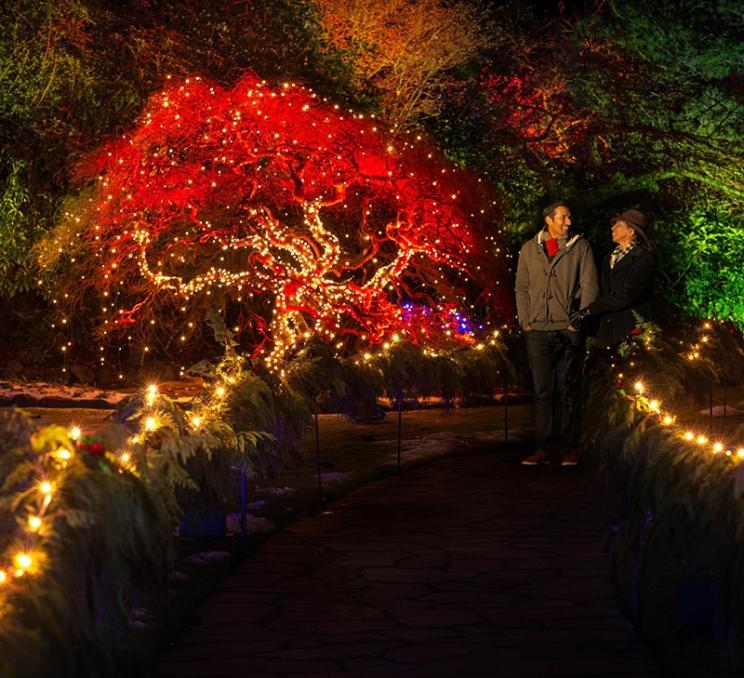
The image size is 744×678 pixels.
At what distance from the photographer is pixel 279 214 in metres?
18.9

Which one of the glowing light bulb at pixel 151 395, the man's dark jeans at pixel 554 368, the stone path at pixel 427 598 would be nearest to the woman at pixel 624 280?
the man's dark jeans at pixel 554 368

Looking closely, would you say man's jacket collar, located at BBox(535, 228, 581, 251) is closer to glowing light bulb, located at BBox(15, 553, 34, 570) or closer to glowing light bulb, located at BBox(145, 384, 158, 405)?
glowing light bulb, located at BBox(145, 384, 158, 405)

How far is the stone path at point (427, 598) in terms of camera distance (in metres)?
6.12

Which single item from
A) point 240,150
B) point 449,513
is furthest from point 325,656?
point 240,150

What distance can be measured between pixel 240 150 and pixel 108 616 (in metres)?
12.1

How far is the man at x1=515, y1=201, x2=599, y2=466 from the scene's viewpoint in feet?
37.4

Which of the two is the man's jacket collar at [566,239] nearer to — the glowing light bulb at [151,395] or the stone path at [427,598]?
the stone path at [427,598]

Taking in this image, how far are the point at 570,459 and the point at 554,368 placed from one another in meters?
0.72

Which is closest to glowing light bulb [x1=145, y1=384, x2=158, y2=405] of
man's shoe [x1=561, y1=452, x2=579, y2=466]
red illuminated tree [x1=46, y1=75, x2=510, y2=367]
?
man's shoe [x1=561, y1=452, x2=579, y2=466]

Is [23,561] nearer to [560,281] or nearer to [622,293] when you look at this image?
[560,281]

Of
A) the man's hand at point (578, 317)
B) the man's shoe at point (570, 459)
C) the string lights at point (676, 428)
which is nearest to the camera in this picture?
the string lights at point (676, 428)

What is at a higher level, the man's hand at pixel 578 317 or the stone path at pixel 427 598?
the man's hand at pixel 578 317

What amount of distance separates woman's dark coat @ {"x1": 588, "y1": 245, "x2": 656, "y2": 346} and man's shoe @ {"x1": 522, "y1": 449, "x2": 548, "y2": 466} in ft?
3.18

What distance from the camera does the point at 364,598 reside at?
23.9 ft
